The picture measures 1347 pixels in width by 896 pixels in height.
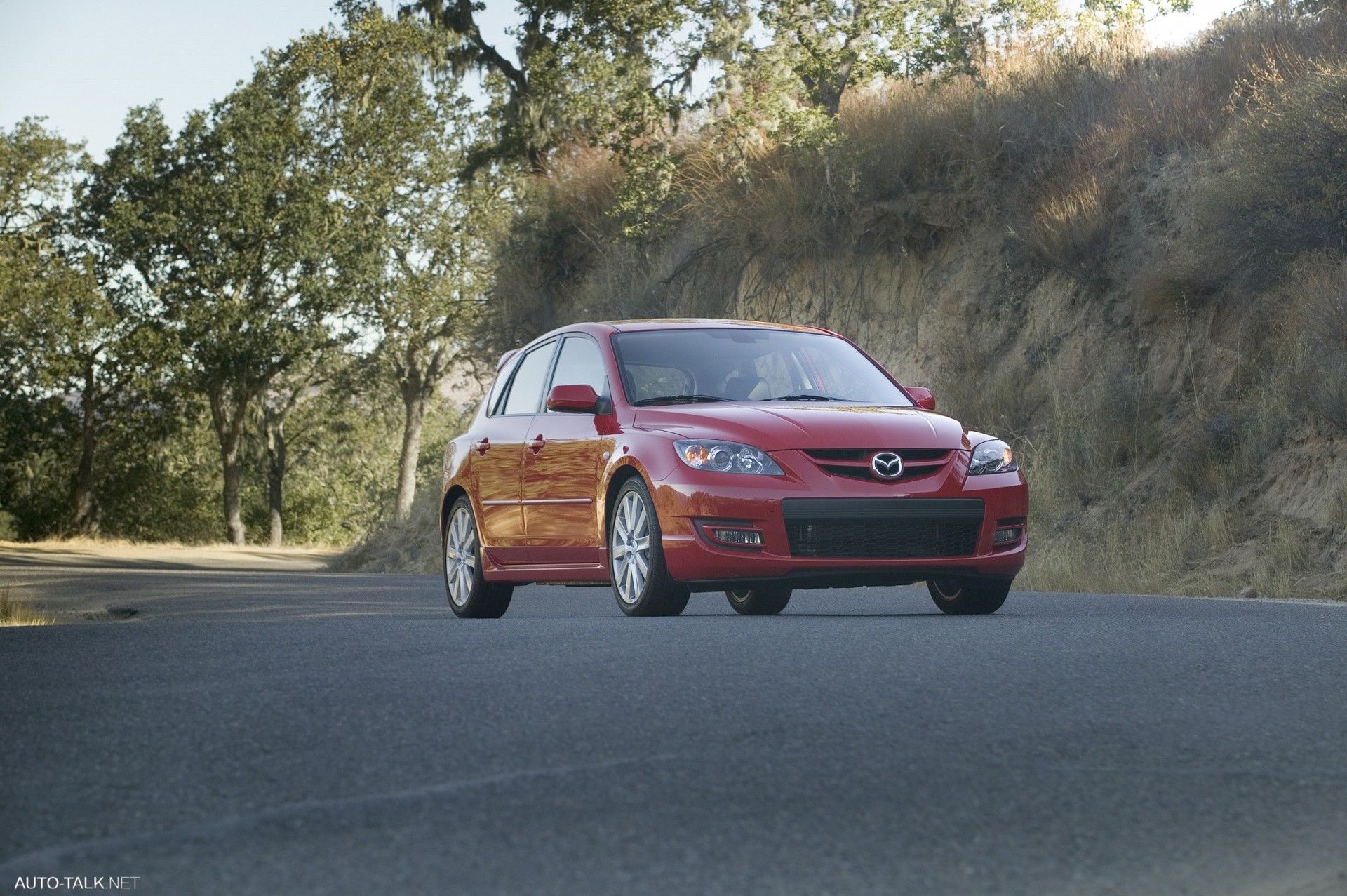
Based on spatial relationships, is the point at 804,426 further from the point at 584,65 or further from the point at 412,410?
the point at 412,410

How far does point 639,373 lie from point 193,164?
140 feet

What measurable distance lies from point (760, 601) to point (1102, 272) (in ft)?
33.4

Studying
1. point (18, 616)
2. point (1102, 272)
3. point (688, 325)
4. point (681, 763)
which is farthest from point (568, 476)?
point (1102, 272)

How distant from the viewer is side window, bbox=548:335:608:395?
10820mm

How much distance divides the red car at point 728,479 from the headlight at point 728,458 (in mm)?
11

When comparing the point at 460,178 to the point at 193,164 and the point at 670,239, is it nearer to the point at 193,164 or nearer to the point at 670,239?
the point at 670,239

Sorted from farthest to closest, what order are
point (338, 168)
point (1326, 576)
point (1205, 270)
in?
point (338, 168) < point (1205, 270) < point (1326, 576)

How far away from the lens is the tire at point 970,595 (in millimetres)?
10242

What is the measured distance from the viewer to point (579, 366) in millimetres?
11141

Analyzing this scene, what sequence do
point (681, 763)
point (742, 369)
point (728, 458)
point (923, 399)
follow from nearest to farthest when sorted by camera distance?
point (681, 763) → point (728, 458) → point (742, 369) → point (923, 399)

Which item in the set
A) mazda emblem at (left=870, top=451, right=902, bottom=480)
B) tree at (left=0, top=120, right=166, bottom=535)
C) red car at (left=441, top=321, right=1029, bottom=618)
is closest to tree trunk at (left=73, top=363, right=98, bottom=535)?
tree at (left=0, top=120, right=166, bottom=535)

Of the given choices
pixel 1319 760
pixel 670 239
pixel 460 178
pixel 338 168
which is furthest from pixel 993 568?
pixel 338 168

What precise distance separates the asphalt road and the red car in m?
1.25

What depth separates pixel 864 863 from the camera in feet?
12.4
